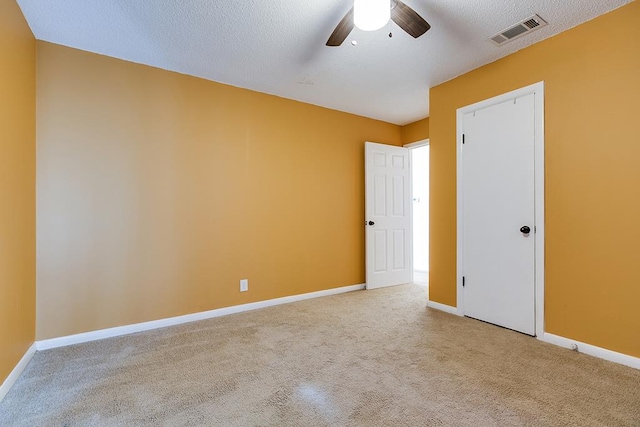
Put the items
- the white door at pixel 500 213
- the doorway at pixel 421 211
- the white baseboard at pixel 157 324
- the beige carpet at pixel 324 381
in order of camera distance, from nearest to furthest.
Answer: the beige carpet at pixel 324 381 < the white baseboard at pixel 157 324 < the white door at pixel 500 213 < the doorway at pixel 421 211

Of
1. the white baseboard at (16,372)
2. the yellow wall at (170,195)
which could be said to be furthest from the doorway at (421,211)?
the white baseboard at (16,372)

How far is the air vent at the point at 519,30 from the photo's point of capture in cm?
229

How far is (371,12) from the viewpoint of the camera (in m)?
1.71

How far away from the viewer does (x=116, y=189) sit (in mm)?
2771

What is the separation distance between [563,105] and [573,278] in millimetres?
1383

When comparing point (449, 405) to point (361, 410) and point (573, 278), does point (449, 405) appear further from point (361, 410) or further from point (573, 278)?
point (573, 278)

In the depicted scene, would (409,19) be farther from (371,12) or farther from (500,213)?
(500,213)

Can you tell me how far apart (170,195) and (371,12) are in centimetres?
240

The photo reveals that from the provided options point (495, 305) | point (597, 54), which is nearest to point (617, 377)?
point (495, 305)

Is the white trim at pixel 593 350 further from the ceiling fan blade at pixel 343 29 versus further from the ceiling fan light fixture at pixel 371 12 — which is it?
the ceiling fan blade at pixel 343 29

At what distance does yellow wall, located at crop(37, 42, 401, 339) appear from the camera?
2.56m

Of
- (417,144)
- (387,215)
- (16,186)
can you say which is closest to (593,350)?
(387,215)

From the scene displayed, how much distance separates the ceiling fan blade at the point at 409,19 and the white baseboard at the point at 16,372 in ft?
10.6

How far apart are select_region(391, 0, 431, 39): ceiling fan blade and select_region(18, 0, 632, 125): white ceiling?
29cm
